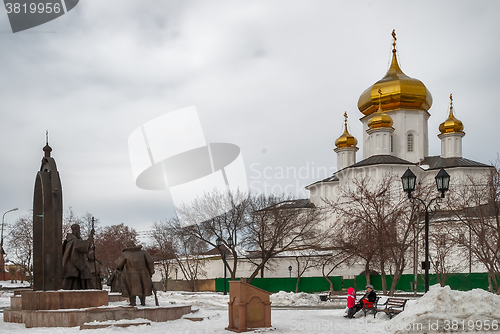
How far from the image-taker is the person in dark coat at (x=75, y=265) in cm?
1449

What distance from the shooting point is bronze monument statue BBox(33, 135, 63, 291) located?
13719mm

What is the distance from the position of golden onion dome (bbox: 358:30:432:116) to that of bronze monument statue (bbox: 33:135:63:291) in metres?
47.0

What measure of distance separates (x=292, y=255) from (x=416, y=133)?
62.5ft

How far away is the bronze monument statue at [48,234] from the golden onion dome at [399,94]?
4702cm

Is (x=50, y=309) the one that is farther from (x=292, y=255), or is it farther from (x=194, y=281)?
(x=292, y=255)

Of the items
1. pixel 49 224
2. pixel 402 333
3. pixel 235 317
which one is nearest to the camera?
pixel 402 333

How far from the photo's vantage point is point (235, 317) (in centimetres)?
1297

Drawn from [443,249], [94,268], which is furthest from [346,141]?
[94,268]

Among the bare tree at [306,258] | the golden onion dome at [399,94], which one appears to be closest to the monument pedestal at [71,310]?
the bare tree at [306,258]

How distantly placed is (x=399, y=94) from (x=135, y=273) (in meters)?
47.5

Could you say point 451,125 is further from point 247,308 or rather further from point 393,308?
point 247,308

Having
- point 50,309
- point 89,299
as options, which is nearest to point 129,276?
point 89,299

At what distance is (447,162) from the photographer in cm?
5506

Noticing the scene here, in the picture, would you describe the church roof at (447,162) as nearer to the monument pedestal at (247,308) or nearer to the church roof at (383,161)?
the church roof at (383,161)
